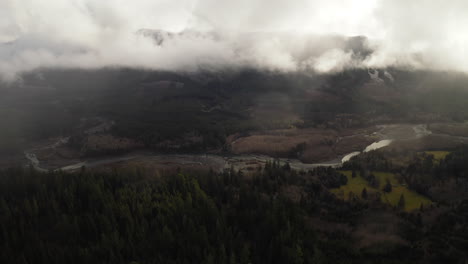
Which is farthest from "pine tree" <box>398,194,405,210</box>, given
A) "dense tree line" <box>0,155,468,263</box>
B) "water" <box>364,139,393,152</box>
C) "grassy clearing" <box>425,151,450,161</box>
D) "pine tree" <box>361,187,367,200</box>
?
"water" <box>364,139,393,152</box>

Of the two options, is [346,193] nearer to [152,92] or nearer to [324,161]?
[324,161]

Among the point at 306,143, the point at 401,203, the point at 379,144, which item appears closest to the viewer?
the point at 401,203

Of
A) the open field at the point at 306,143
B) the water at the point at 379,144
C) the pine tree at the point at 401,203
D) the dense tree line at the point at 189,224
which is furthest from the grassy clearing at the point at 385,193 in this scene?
the water at the point at 379,144

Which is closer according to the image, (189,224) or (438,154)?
(189,224)

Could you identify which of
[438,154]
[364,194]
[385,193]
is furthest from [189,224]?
[438,154]

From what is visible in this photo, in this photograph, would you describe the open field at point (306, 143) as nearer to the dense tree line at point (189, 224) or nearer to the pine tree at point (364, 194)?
the pine tree at point (364, 194)

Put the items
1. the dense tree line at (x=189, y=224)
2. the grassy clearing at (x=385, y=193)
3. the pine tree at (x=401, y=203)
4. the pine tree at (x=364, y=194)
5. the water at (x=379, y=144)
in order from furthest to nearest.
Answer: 1. the water at (x=379, y=144)
2. the pine tree at (x=364, y=194)
3. the grassy clearing at (x=385, y=193)
4. the pine tree at (x=401, y=203)
5. the dense tree line at (x=189, y=224)

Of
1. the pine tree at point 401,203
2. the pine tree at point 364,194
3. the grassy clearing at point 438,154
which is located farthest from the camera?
the grassy clearing at point 438,154

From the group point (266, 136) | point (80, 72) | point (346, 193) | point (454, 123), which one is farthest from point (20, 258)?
point (80, 72)

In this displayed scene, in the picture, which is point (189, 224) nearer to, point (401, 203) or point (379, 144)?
point (401, 203)

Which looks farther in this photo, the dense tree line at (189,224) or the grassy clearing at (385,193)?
the grassy clearing at (385,193)
